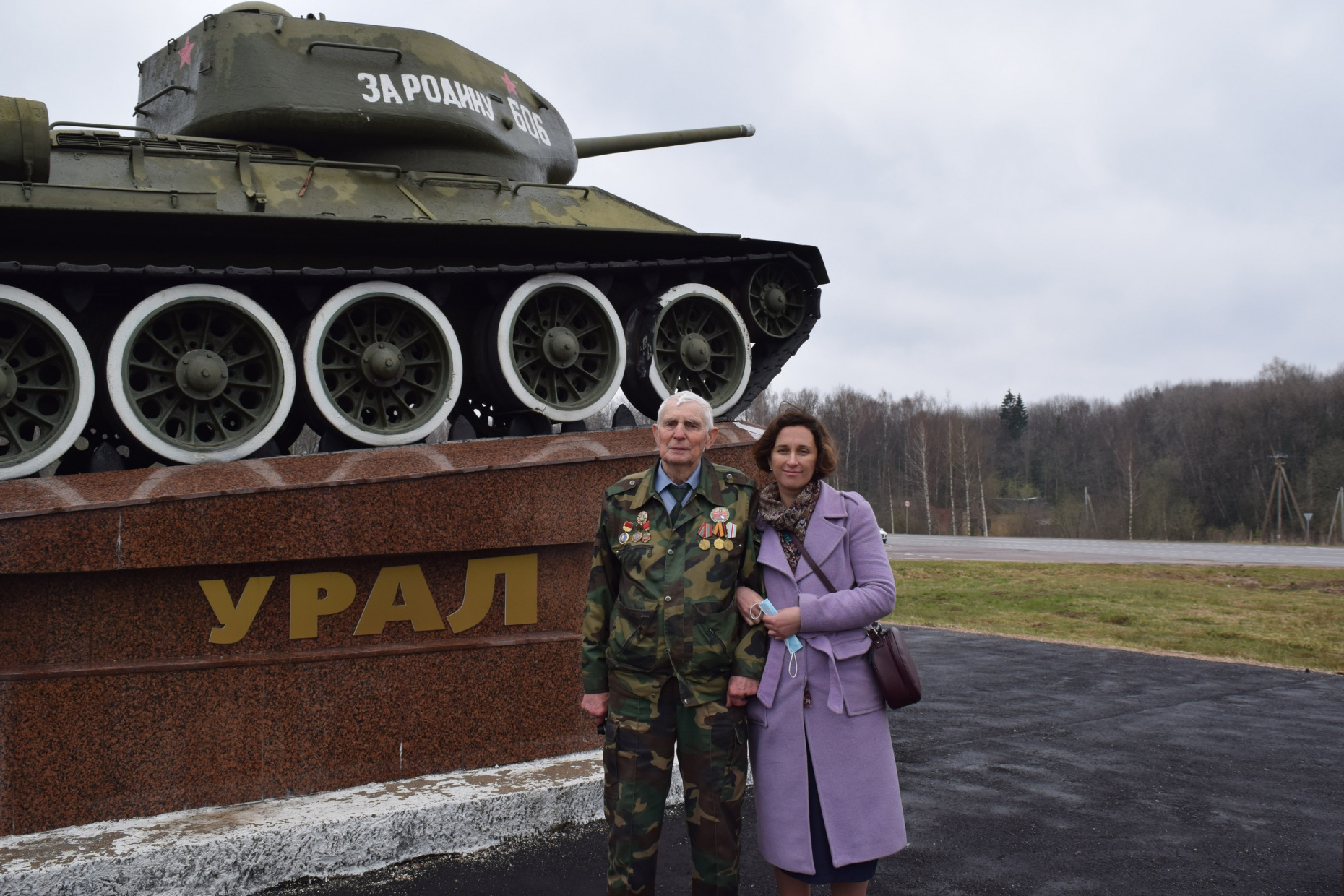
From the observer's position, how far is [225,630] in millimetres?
5039

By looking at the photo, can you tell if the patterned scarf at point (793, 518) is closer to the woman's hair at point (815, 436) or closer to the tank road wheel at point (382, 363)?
the woman's hair at point (815, 436)

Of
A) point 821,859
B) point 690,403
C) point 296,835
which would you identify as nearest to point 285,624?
point 296,835

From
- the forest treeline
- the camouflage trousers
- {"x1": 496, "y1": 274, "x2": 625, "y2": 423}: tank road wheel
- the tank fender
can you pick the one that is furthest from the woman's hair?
the forest treeline

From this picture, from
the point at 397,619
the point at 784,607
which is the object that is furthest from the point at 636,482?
the point at 397,619

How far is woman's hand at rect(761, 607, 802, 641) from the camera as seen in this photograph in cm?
324

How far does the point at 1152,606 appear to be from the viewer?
48.3 ft

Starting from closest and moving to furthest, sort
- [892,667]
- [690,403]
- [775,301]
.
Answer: [892,667] → [690,403] → [775,301]

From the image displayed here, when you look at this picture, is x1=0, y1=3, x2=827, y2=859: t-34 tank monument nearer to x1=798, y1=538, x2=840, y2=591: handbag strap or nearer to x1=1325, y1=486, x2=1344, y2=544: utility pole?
x1=798, y1=538, x2=840, y2=591: handbag strap

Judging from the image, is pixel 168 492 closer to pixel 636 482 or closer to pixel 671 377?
pixel 636 482

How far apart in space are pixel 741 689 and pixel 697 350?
541cm

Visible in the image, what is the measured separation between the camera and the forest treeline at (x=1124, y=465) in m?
52.3

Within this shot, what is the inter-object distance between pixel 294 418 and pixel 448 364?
112cm

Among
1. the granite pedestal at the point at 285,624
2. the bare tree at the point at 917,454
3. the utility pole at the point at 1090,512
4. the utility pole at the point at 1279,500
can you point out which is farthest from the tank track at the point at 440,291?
the utility pole at the point at 1090,512

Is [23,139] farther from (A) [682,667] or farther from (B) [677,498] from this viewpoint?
(A) [682,667]
